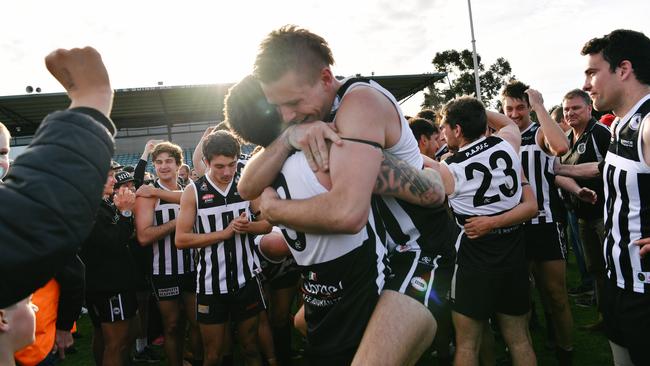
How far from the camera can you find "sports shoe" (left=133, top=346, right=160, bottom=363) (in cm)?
538

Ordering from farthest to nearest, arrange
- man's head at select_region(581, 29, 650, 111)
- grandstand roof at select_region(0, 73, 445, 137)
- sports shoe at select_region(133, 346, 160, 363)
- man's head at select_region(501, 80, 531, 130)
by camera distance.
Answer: grandstand roof at select_region(0, 73, 445, 137), sports shoe at select_region(133, 346, 160, 363), man's head at select_region(501, 80, 531, 130), man's head at select_region(581, 29, 650, 111)

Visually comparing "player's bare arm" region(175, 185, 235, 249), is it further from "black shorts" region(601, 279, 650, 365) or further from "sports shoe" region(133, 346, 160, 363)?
"black shorts" region(601, 279, 650, 365)

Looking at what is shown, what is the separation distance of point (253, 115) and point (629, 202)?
2305 millimetres

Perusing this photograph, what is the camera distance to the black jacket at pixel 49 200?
87cm

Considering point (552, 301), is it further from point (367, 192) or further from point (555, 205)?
point (367, 192)

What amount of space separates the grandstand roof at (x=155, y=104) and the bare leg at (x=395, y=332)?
2290cm

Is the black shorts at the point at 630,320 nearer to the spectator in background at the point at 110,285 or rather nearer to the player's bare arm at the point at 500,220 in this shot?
the player's bare arm at the point at 500,220

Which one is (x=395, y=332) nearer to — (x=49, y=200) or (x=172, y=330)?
(x=49, y=200)

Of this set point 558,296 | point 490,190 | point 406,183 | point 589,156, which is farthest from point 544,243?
point 406,183

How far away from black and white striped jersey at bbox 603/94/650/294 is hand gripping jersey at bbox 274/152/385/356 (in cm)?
161

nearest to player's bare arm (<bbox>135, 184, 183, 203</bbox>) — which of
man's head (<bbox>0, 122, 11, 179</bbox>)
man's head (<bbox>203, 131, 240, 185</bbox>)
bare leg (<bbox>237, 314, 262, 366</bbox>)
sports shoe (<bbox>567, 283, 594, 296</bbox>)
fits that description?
man's head (<bbox>203, 131, 240, 185</bbox>)

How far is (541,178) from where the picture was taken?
178 inches

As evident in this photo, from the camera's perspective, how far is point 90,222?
39.2 inches

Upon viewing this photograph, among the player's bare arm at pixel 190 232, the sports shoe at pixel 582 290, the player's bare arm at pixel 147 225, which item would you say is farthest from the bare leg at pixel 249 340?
the sports shoe at pixel 582 290
